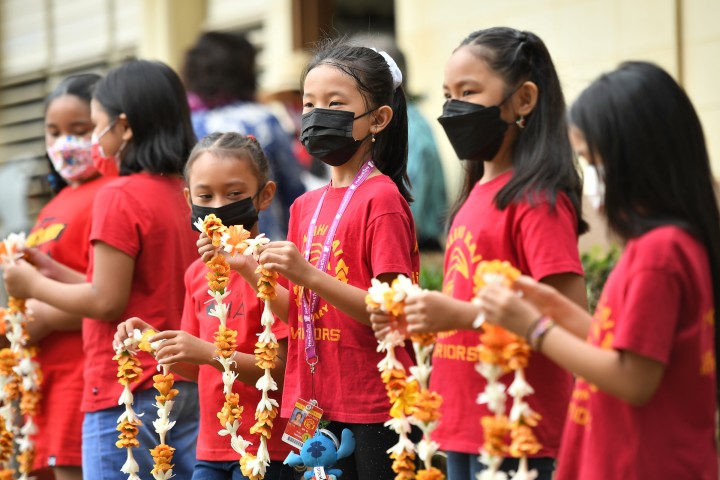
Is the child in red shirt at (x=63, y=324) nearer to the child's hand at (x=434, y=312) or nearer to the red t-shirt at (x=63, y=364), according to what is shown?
the red t-shirt at (x=63, y=364)

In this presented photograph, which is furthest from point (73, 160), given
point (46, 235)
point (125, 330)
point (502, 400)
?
point (502, 400)

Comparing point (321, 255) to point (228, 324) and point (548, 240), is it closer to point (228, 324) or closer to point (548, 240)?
point (228, 324)

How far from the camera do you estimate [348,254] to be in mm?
3984

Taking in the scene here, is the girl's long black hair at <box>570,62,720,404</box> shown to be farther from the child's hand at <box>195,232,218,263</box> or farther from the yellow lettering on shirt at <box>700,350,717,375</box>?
the child's hand at <box>195,232,218,263</box>

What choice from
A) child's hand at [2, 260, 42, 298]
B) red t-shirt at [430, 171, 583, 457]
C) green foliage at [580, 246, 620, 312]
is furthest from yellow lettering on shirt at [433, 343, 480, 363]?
green foliage at [580, 246, 620, 312]

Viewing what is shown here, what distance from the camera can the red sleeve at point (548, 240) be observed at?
3.37 metres

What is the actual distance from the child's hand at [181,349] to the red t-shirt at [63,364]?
1.07m

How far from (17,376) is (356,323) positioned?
6.39 feet

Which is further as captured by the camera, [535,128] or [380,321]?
[535,128]

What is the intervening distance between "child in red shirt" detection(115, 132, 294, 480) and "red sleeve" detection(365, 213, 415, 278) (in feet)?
1.95

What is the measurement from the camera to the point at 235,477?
4.25m

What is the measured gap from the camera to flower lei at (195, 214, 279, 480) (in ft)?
13.1

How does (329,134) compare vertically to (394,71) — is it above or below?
below

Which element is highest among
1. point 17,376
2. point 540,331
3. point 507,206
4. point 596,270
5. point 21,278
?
point 507,206
